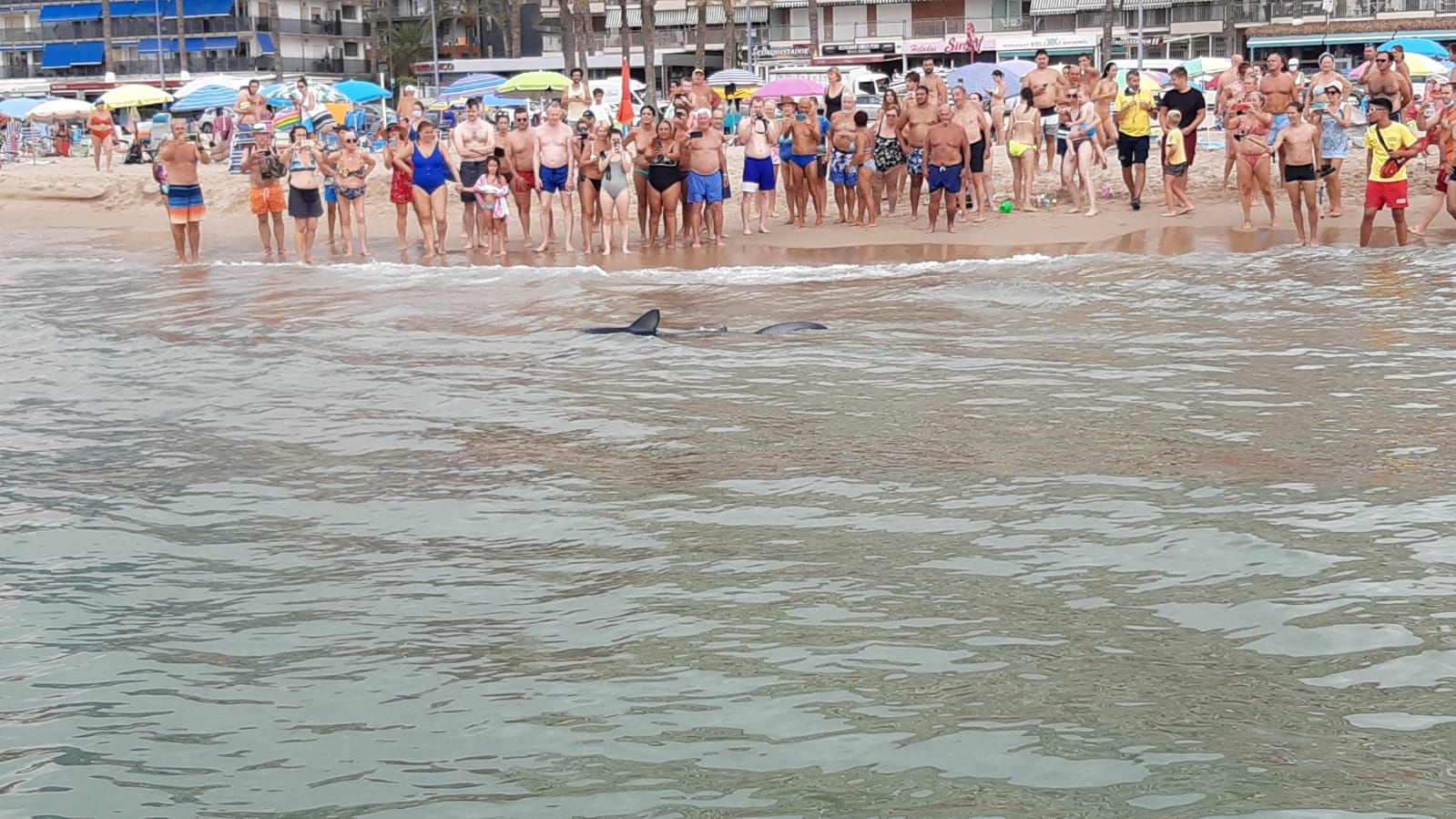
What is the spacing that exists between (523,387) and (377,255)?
8.12m

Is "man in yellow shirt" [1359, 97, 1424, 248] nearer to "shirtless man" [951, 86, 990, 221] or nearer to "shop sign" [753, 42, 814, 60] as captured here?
"shirtless man" [951, 86, 990, 221]

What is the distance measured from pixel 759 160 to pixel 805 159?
21.8 inches

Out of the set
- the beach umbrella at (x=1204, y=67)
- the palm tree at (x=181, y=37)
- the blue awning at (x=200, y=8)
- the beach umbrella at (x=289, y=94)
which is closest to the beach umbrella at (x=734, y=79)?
the beach umbrella at (x=289, y=94)

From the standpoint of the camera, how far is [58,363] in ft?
35.7

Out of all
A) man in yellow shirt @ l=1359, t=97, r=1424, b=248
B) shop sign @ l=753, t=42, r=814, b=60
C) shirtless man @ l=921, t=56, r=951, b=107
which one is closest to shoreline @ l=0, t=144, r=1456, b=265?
man in yellow shirt @ l=1359, t=97, r=1424, b=248

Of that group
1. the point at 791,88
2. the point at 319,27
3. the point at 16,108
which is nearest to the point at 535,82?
the point at 791,88

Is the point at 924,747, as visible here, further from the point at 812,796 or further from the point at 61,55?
the point at 61,55

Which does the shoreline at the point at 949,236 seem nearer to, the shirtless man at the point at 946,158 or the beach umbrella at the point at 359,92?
the shirtless man at the point at 946,158

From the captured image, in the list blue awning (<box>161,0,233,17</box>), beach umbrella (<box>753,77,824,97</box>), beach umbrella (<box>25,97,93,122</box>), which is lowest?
beach umbrella (<box>753,77,824,97</box>)

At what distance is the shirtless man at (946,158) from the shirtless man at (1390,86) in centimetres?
407

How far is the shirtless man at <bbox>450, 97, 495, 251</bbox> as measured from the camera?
15827 millimetres

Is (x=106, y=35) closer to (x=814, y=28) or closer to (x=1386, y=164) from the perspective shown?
(x=814, y=28)

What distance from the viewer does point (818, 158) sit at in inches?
660

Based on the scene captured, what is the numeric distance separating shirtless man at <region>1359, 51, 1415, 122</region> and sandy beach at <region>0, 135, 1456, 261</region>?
1.16 meters
